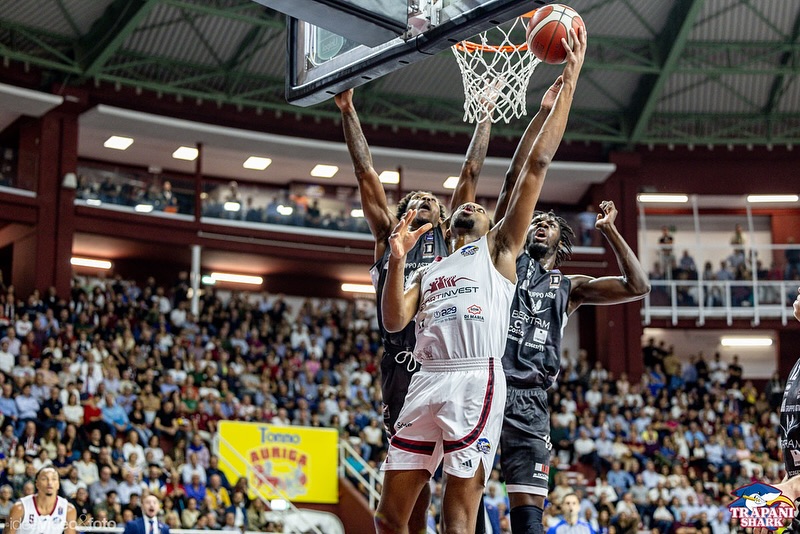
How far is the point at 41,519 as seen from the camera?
36.1 feet

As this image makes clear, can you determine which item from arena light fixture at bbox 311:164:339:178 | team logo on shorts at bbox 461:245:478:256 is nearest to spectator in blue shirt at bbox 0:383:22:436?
team logo on shorts at bbox 461:245:478:256

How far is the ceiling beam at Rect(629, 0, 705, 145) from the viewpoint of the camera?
2578 cm

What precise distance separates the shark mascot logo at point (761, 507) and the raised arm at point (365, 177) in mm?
3968

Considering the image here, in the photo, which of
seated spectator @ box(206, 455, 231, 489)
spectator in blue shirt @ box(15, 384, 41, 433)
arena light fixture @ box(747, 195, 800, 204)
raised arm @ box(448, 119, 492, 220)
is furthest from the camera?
arena light fixture @ box(747, 195, 800, 204)

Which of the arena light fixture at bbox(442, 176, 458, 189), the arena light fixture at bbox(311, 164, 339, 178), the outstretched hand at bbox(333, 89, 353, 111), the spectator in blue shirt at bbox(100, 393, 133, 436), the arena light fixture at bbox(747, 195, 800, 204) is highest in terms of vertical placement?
the arena light fixture at bbox(311, 164, 339, 178)

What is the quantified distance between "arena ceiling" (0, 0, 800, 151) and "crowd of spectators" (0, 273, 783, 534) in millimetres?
5570

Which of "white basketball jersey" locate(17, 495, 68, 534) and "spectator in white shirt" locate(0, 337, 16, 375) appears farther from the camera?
"spectator in white shirt" locate(0, 337, 16, 375)

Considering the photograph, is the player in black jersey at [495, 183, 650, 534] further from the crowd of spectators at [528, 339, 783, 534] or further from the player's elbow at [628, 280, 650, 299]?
the crowd of spectators at [528, 339, 783, 534]

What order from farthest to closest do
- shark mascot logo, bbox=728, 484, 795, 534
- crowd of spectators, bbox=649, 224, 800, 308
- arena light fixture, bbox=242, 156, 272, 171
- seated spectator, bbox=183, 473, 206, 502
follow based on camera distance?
1. arena light fixture, bbox=242, 156, 272, 171
2. crowd of spectators, bbox=649, 224, 800, 308
3. seated spectator, bbox=183, 473, 206, 502
4. shark mascot logo, bbox=728, 484, 795, 534

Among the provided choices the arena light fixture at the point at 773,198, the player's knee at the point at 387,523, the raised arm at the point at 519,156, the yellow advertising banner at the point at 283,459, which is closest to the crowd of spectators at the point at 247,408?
Result: the yellow advertising banner at the point at 283,459

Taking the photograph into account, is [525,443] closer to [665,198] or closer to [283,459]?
[283,459]

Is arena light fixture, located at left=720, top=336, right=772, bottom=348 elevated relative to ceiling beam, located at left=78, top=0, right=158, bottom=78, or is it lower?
lower

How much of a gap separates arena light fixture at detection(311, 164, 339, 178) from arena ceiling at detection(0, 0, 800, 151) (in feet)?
6.55

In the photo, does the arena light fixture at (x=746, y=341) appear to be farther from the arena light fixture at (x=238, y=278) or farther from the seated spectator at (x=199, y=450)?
the seated spectator at (x=199, y=450)
